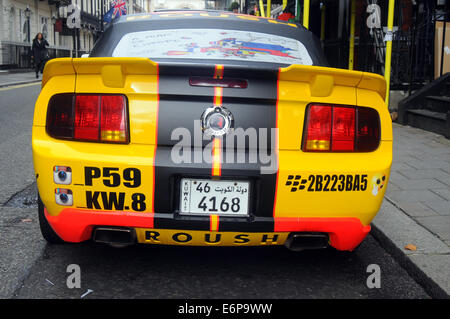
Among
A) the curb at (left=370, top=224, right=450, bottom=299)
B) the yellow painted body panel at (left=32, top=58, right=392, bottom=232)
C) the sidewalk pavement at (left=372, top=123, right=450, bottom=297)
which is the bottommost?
the curb at (left=370, top=224, right=450, bottom=299)

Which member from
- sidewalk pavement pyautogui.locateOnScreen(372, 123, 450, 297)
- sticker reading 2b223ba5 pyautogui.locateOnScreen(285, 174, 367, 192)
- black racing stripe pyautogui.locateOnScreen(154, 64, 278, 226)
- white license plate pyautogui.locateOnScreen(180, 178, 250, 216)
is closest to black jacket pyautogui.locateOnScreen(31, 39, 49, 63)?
sidewalk pavement pyautogui.locateOnScreen(372, 123, 450, 297)

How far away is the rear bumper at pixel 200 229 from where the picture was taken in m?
2.61

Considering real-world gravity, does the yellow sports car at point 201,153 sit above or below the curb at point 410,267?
above

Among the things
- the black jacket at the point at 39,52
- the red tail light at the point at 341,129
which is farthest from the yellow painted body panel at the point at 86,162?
the black jacket at the point at 39,52

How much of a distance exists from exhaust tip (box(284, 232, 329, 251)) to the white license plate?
11.7 inches

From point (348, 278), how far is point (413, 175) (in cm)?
272

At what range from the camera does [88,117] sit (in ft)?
8.77

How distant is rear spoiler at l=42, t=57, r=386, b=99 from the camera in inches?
102

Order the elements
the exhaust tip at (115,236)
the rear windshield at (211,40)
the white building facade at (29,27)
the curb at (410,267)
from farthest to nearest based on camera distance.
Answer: the white building facade at (29,27)
the rear windshield at (211,40)
the curb at (410,267)
the exhaust tip at (115,236)

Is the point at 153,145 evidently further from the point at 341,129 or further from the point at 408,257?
the point at 408,257

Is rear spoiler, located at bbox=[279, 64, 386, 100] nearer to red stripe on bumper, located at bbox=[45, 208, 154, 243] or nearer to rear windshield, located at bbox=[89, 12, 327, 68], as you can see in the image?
Answer: rear windshield, located at bbox=[89, 12, 327, 68]

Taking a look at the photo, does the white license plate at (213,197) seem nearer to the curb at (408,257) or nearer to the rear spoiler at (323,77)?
the rear spoiler at (323,77)

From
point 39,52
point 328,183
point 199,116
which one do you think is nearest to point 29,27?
point 39,52

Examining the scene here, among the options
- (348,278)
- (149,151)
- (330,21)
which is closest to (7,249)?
(149,151)
